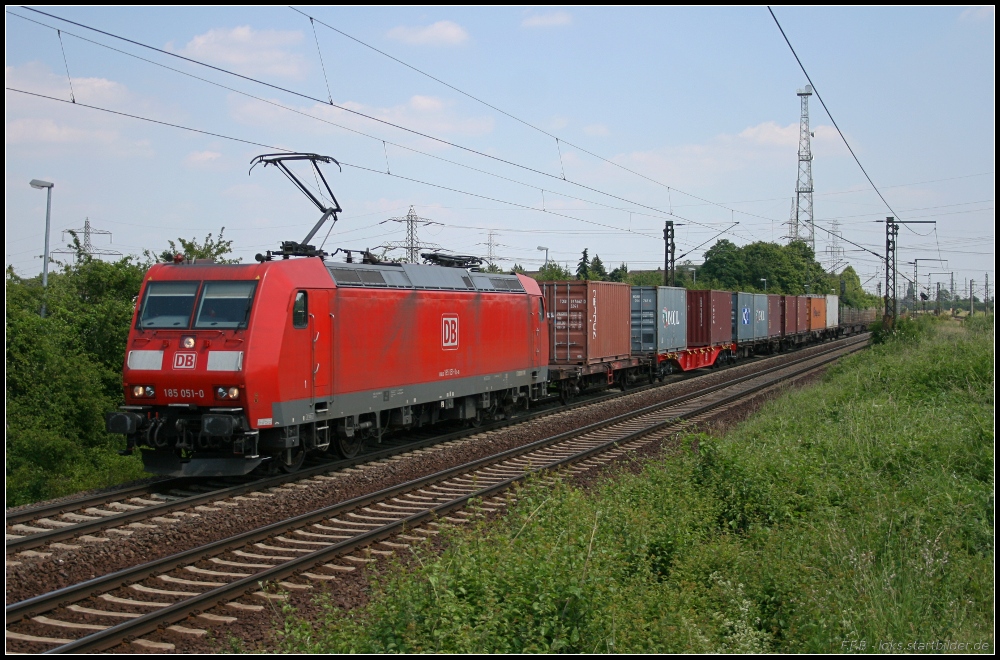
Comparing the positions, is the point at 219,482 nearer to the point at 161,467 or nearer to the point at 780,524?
the point at 161,467

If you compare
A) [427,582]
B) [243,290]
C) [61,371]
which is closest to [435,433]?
[243,290]

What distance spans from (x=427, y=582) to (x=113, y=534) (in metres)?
4.84

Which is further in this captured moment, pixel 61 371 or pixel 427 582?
pixel 61 371

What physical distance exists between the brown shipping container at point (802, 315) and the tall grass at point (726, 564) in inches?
1501

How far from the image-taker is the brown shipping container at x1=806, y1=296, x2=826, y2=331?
170ft

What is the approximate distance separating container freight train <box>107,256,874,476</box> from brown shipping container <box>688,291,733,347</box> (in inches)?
484

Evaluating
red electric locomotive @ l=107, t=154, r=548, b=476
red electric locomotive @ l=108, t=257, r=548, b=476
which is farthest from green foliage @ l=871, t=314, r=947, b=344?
red electric locomotive @ l=108, t=257, r=548, b=476

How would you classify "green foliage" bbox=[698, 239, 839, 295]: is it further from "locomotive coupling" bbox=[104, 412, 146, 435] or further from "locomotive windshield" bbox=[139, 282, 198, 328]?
"locomotive coupling" bbox=[104, 412, 146, 435]

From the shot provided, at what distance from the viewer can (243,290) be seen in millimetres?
11461

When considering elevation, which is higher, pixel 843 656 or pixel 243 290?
pixel 243 290

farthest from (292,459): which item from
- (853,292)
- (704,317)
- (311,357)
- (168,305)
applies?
(853,292)

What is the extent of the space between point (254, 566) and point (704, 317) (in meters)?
26.7

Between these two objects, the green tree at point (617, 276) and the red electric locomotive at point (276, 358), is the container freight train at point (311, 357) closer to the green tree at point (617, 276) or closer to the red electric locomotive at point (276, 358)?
the red electric locomotive at point (276, 358)

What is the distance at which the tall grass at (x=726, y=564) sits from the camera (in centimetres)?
574
